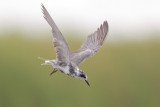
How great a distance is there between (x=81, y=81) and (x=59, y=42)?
305cm

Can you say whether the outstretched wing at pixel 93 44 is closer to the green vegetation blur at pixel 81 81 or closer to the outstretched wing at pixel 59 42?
the outstretched wing at pixel 59 42

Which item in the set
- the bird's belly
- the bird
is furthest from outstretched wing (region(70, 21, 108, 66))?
the bird's belly

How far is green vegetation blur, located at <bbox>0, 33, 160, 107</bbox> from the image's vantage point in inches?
628

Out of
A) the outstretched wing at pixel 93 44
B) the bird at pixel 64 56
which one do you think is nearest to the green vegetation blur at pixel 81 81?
the outstretched wing at pixel 93 44

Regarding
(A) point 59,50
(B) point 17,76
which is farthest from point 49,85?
(A) point 59,50

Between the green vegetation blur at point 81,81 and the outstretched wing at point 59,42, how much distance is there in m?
2.80

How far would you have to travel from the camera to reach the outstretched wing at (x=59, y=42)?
13.0 metres

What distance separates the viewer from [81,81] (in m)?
16.0

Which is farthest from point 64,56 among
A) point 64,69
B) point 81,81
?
point 81,81

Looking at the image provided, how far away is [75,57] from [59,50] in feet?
3.16

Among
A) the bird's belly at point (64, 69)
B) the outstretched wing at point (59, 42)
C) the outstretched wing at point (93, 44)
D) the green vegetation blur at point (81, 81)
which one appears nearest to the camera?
the outstretched wing at point (59, 42)

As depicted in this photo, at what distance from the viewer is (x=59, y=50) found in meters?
13.1

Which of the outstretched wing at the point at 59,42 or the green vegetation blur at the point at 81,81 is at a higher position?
the outstretched wing at the point at 59,42

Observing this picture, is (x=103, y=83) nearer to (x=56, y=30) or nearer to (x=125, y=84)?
(x=125, y=84)
